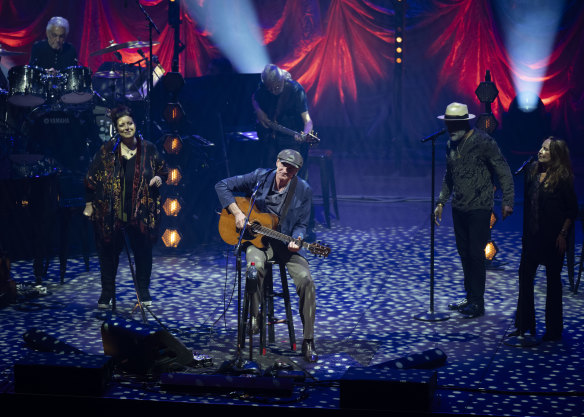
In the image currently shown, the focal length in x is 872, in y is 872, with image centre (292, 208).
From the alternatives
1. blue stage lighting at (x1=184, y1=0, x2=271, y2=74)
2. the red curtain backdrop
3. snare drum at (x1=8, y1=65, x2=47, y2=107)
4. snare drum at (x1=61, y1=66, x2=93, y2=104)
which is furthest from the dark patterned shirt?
blue stage lighting at (x1=184, y1=0, x2=271, y2=74)

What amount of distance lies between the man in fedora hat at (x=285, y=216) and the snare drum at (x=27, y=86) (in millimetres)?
4803

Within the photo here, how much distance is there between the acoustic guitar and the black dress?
5.46 feet

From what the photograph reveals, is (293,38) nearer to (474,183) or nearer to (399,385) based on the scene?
(474,183)

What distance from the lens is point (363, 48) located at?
16.4 meters

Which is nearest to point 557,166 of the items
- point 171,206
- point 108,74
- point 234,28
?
point 171,206

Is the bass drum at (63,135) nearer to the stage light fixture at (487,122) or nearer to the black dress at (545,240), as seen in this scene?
the stage light fixture at (487,122)

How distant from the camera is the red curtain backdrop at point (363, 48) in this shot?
50.6ft

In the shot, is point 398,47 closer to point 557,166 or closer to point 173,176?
point 173,176

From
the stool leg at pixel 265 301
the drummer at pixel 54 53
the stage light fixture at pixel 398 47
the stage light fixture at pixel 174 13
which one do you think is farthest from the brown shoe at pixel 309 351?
the stage light fixture at pixel 398 47

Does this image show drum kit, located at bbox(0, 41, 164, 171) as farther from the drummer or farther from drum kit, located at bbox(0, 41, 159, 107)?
the drummer

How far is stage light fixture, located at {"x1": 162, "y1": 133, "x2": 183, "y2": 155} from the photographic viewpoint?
10.2 meters

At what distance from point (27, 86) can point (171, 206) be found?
268cm

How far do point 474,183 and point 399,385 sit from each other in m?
2.97

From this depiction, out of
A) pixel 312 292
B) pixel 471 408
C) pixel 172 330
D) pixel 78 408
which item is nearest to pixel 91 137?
pixel 172 330
